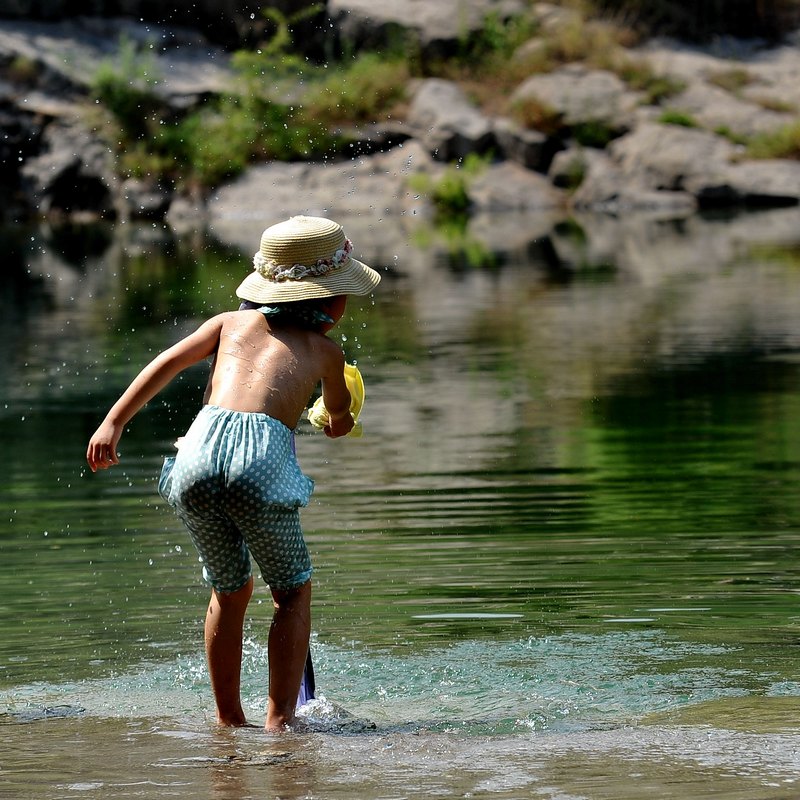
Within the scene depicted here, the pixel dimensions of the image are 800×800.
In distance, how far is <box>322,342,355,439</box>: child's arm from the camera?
4.46 metres

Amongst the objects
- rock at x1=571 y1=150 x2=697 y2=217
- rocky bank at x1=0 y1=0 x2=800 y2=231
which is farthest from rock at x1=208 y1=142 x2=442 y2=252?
rock at x1=571 y1=150 x2=697 y2=217

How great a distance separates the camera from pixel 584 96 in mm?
30891

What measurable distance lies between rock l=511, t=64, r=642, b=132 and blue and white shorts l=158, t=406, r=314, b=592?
2703 cm

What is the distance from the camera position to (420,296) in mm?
17281

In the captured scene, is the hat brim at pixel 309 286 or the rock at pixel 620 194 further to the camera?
the rock at pixel 620 194

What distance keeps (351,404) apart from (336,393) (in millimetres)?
131

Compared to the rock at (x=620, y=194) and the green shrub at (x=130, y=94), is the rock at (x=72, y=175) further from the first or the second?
the rock at (x=620, y=194)

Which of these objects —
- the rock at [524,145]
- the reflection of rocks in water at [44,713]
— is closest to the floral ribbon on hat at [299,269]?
the reflection of rocks in water at [44,713]

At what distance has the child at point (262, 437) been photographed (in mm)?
4227

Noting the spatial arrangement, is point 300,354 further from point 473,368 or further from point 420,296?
point 420,296

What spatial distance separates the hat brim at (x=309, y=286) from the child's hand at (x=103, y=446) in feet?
1.73

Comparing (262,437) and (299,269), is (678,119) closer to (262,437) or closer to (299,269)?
(299,269)

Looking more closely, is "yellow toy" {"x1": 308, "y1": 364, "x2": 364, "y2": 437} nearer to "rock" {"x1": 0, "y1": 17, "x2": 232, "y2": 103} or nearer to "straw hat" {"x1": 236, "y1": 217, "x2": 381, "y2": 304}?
"straw hat" {"x1": 236, "y1": 217, "x2": 381, "y2": 304}

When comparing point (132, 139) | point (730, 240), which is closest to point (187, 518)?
point (730, 240)
